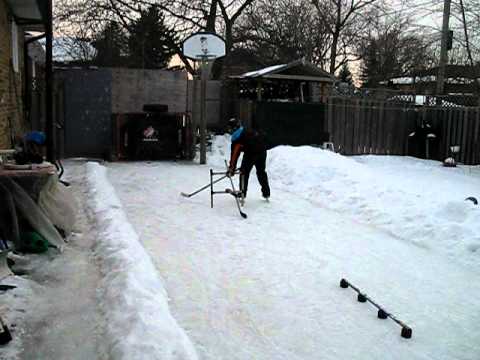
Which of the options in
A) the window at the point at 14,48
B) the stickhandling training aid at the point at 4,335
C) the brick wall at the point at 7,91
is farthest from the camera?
the window at the point at 14,48

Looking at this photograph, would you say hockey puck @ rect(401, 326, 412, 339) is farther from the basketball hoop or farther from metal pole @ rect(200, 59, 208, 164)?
the basketball hoop

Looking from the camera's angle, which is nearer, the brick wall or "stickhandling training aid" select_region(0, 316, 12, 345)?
"stickhandling training aid" select_region(0, 316, 12, 345)

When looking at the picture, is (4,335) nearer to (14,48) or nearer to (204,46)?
(14,48)

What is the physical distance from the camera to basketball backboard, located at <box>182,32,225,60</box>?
13.9 metres

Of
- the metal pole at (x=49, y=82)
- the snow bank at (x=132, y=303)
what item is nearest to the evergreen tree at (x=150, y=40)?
the metal pole at (x=49, y=82)

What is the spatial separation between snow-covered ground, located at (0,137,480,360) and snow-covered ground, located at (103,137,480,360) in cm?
2

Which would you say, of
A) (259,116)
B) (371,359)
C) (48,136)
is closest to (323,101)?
(259,116)

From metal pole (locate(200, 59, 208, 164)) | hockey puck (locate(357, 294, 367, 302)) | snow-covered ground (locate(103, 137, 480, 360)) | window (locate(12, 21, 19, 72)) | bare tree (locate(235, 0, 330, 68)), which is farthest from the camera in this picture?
bare tree (locate(235, 0, 330, 68))

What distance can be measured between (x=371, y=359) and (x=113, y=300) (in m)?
2.03

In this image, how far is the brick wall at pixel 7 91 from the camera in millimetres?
8602

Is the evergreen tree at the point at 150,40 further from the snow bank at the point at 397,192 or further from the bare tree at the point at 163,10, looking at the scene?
the snow bank at the point at 397,192

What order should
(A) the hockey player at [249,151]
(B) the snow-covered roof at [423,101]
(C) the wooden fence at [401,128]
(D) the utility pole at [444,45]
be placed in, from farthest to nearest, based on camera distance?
(D) the utility pole at [444,45], (B) the snow-covered roof at [423,101], (C) the wooden fence at [401,128], (A) the hockey player at [249,151]

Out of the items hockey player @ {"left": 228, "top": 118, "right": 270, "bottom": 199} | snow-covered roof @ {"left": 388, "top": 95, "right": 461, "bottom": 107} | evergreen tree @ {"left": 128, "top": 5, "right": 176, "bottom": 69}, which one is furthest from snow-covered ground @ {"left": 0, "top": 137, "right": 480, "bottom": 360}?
evergreen tree @ {"left": 128, "top": 5, "right": 176, "bottom": 69}

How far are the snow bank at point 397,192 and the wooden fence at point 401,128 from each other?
0.90 meters
